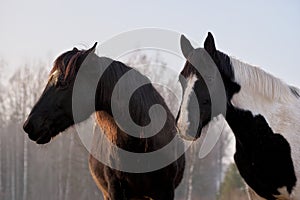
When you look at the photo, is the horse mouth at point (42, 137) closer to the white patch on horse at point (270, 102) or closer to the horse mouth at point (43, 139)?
the horse mouth at point (43, 139)

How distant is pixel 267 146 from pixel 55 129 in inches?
88.3

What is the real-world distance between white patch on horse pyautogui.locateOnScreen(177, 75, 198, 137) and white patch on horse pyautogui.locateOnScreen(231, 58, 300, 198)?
1.60 ft

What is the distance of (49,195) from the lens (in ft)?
93.5

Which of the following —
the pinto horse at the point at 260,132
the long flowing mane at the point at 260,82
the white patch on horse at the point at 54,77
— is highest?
the white patch on horse at the point at 54,77

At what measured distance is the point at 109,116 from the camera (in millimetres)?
5742

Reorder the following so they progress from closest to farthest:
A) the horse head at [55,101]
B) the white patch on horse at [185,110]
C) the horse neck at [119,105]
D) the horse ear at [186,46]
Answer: the white patch on horse at [185,110] → the horse ear at [186,46] → the horse head at [55,101] → the horse neck at [119,105]

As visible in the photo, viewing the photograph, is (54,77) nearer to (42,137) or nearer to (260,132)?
(42,137)

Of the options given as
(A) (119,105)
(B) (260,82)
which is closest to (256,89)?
(B) (260,82)

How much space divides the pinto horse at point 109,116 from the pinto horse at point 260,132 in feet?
3.86

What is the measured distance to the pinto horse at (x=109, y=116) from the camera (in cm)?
541

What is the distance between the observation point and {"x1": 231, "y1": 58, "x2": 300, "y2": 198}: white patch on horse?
4.80 metres

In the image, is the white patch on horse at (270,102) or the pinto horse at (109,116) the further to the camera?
the pinto horse at (109,116)

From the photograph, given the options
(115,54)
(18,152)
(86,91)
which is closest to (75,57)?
(86,91)

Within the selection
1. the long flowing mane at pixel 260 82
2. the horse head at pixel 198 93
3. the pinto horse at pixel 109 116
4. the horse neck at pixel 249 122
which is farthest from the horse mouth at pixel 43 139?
the long flowing mane at pixel 260 82
